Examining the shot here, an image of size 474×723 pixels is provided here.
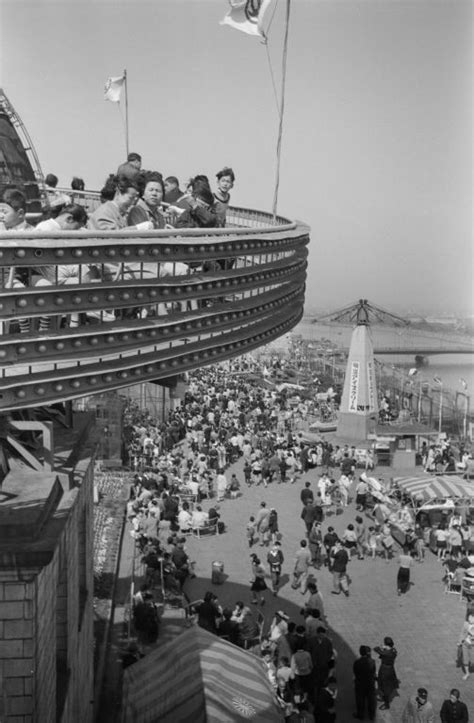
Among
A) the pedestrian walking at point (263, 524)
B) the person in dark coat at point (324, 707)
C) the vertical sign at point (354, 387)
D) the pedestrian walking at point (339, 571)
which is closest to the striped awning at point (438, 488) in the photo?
the pedestrian walking at point (263, 524)

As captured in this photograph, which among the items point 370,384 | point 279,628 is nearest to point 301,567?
point 279,628

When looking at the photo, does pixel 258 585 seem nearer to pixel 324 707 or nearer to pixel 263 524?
pixel 263 524

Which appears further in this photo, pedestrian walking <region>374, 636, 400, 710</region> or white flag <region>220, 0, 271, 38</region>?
white flag <region>220, 0, 271, 38</region>

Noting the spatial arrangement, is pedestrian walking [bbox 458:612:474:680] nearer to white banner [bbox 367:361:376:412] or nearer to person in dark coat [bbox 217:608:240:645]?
person in dark coat [bbox 217:608:240:645]

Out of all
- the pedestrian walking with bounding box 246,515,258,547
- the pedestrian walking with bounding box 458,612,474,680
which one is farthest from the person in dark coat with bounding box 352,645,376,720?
the pedestrian walking with bounding box 246,515,258,547

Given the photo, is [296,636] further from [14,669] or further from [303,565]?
[14,669]

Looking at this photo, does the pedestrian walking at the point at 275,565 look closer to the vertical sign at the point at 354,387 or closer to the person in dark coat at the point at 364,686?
Result: the person in dark coat at the point at 364,686
